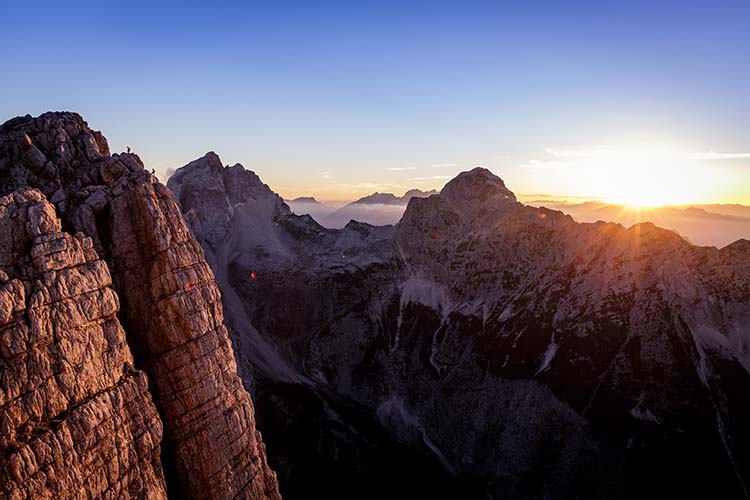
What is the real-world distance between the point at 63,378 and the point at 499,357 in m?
105

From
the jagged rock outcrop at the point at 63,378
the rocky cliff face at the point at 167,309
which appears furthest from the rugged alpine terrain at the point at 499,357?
the jagged rock outcrop at the point at 63,378

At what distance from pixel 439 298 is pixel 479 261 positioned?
14.9 m

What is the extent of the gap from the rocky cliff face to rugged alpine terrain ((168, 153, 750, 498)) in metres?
69.6

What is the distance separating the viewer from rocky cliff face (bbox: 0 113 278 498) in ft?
106

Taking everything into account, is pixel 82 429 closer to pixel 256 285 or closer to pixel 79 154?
pixel 79 154

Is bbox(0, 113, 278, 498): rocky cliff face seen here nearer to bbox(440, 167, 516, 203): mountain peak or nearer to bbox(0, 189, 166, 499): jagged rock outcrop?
bbox(0, 189, 166, 499): jagged rock outcrop

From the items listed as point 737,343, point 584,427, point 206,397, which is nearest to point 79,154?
point 206,397

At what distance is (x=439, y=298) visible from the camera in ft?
458

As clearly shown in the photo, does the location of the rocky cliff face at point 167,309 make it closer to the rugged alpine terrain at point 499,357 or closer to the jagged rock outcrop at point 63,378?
the jagged rock outcrop at point 63,378

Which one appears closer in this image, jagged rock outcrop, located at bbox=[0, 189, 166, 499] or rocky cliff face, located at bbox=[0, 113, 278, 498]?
jagged rock outcrop, located at bbox=[0, 189, 166, 499]

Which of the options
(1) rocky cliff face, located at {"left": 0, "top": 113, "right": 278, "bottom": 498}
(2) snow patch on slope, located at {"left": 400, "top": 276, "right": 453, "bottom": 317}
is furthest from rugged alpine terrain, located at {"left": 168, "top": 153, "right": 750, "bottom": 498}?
(1) rocky cliff face, located at {"left": 0, "top": 113, "right": 278, "bottom": 498}

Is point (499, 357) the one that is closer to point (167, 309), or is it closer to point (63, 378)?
point (167, 309)

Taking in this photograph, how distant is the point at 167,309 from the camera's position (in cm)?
3256

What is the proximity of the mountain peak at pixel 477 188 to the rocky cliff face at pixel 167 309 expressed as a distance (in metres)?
129
